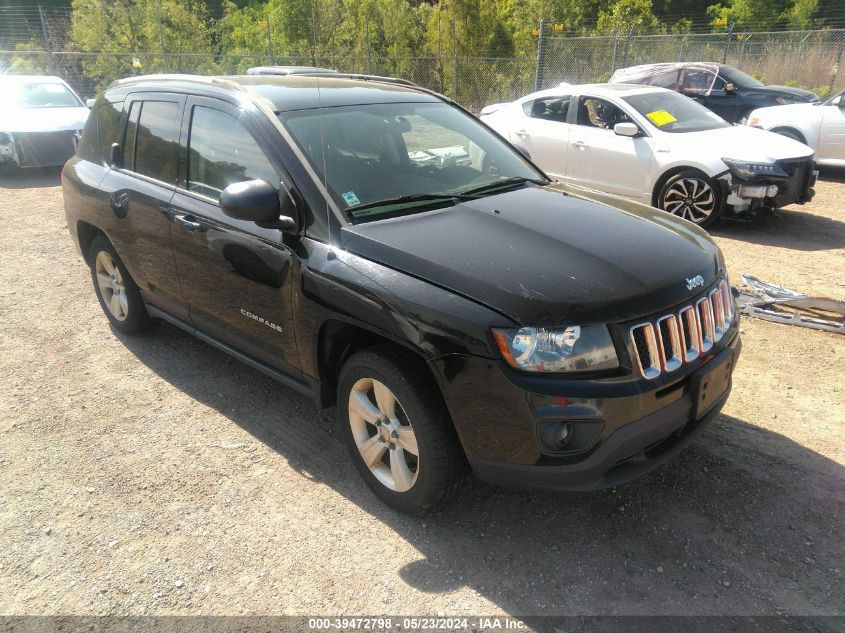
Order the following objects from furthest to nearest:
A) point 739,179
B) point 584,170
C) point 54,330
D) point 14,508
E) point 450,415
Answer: point 584,170, point 739,179, point 54,330, point 14,508, point 450,415

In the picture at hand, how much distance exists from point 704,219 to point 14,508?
6.99 metres

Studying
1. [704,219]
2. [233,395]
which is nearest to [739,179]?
[704,219]

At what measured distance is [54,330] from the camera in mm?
5160

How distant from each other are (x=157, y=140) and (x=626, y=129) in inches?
214

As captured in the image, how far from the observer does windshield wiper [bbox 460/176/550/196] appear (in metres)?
3.45

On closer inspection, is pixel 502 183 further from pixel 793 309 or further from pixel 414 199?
pixel 793 309

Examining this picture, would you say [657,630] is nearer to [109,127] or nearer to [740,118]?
[109,127]

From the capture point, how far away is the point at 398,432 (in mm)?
2842

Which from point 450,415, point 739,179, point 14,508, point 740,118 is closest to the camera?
point 450,415

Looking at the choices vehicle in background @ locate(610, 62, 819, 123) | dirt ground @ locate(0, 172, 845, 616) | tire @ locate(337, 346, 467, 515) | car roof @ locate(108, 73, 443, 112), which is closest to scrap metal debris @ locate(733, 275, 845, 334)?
dirt ground @ locate(0, 172, 845, 616)

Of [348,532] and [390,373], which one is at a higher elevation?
[390,373]

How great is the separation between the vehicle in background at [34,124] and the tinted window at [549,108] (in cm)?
809

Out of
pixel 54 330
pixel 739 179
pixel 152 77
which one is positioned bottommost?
pixel 54 330

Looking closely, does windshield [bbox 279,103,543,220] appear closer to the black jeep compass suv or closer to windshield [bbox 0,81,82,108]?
the black jeep compass suv
